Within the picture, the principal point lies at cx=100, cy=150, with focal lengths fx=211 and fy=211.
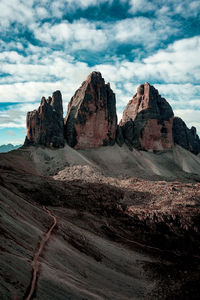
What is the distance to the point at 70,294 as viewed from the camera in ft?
26.3

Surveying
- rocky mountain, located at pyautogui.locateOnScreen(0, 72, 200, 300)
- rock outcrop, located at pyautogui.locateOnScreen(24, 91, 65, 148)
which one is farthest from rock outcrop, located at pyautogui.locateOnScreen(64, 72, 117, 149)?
rock outcrop, located at pyautogui.locateOnScreen(24, 91, 65, 148)

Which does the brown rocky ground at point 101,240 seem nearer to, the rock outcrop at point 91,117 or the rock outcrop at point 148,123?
the rock outcrop at point 91,117

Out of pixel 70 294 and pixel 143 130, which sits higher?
pixel 143 130

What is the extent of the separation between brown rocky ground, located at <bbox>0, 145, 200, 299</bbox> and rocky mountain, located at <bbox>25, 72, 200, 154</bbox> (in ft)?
58.9

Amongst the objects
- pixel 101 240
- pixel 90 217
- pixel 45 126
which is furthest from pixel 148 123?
pixel 101 240

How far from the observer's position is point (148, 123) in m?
56.9

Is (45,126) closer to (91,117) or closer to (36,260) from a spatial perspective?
(91,117)

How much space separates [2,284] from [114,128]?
4717 cm

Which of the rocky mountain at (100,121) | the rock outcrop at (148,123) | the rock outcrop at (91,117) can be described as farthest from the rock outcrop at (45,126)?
the rock outcrop at (148,123)

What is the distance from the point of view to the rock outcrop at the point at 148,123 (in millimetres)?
56906

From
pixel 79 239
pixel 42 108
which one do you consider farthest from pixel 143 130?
pixel 79 239

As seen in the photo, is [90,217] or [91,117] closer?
[90,217]

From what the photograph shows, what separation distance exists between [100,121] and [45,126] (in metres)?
12.8

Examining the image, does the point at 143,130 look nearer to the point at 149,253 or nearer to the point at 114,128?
the point at 114,128
